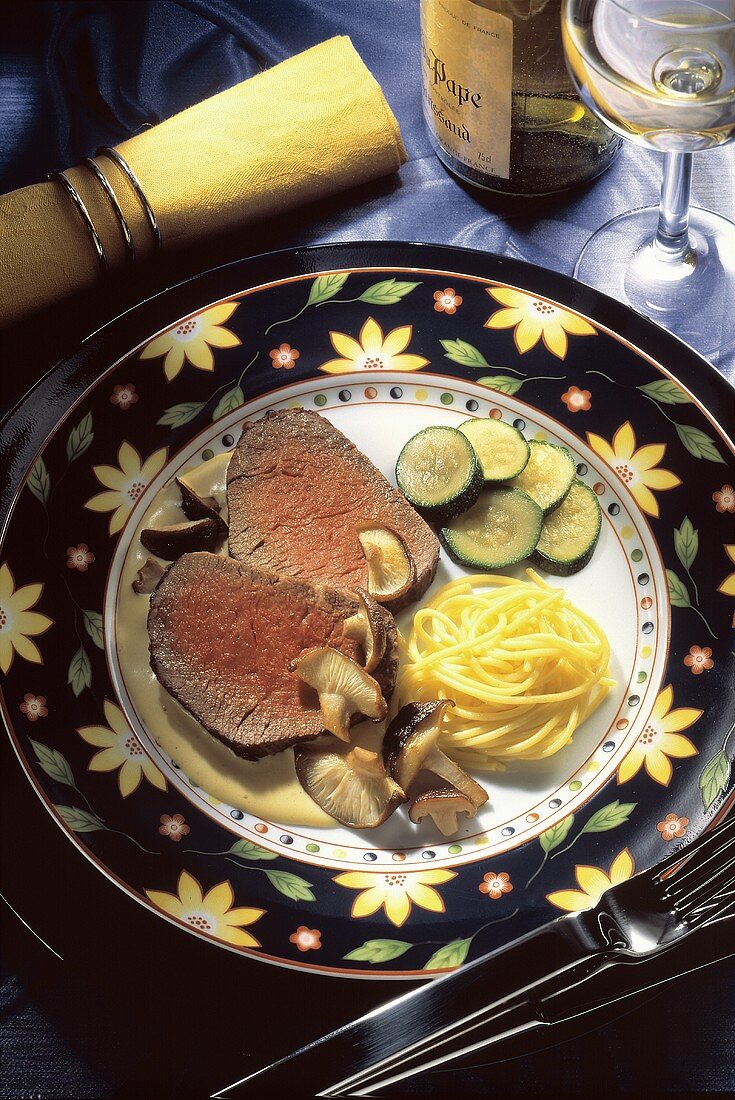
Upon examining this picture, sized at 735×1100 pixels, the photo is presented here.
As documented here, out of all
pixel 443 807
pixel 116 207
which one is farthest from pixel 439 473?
pixel 116 207

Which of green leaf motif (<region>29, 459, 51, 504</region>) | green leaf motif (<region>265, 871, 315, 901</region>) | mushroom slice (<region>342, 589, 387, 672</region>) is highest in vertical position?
green leaf motif (<region>29, 459, 51, 504</region>)

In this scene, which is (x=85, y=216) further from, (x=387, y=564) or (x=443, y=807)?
(x=443, y=807)

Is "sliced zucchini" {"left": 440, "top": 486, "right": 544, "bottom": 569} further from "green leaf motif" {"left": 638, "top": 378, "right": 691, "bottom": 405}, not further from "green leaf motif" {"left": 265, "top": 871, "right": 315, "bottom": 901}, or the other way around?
"green leaf motif" {"left": 265, "top": 871, "right": 315, "bottom": 901}

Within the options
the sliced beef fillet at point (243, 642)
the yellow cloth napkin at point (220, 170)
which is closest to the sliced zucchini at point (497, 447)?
the sliced beef fillet at point (243, 642)

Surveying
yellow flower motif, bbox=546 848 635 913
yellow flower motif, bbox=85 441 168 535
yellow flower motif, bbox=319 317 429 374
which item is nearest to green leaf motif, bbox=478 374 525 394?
yellow flower motif, bbox=319 317 429 374

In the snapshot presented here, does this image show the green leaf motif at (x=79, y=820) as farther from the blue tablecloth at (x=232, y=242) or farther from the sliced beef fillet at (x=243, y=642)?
the sliced beef fillet at (x=243, y=642)

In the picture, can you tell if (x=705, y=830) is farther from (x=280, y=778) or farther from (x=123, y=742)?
(x=123, y=742)

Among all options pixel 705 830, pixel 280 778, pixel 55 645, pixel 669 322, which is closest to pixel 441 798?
pixel 280 778
